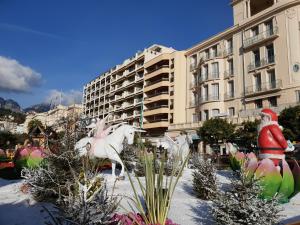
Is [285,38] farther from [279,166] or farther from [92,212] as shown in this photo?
[92,212]

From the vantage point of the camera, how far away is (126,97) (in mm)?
58719

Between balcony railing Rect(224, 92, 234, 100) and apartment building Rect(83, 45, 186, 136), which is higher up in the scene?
apartment building Rect(83, 45, 186, 136)

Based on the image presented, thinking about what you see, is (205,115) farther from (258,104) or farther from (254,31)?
(254,31)

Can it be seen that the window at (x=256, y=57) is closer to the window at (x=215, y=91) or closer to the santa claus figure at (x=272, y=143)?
the window at (x=215, y=91)

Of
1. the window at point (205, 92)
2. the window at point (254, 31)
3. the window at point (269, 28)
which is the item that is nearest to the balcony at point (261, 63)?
the window at point (269, 28)

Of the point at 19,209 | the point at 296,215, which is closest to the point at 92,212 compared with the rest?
the point at 19,209

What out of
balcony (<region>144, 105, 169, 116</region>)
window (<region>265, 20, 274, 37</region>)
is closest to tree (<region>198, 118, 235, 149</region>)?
window (<region>265, 20, 274, 37</region>)

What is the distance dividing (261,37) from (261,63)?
302 cm

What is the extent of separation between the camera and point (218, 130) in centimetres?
2853

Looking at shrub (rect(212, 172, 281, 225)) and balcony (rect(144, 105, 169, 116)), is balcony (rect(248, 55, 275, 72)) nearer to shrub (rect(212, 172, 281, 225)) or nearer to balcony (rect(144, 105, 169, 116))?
balcony (rect(144, 105, 169, 116))

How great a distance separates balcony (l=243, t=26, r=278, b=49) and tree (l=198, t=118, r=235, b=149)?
1037 cm

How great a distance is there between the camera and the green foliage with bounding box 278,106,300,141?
912 inches

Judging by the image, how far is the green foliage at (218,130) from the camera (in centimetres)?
2859

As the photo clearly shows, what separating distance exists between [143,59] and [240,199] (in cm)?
5252
